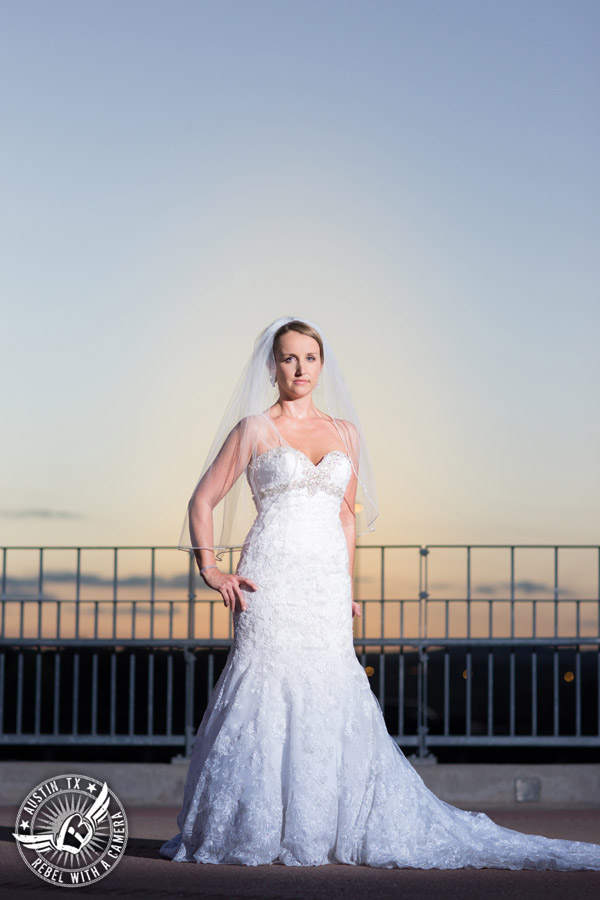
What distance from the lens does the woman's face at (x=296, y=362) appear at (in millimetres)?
5672

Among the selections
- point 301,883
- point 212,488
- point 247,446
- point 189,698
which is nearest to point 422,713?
point 189,698

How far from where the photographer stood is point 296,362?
568 centimetres

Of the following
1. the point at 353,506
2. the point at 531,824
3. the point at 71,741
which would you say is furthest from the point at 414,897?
the point at 71,741

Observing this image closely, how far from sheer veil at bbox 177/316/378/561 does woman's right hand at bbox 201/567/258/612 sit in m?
0.19

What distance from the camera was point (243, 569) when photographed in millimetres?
5559

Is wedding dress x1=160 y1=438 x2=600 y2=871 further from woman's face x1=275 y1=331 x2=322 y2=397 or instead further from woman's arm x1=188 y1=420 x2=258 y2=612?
woman's face x1=275 y1=331 x2=322 y2=397

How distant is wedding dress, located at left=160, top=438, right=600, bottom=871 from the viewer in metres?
5.14

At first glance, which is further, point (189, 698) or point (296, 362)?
point (189, 698)

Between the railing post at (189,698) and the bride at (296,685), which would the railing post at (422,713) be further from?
the bride at (296,685)

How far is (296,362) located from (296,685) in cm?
148

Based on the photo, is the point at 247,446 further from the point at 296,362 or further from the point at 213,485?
the point at 296,362

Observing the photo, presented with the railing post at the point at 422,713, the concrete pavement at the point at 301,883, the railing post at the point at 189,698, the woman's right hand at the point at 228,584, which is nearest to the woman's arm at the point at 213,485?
the woman's right hand at the point at 228,584

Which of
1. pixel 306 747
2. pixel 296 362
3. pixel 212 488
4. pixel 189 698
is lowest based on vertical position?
pixel 189 698

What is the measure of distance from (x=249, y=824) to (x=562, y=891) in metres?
1.29
